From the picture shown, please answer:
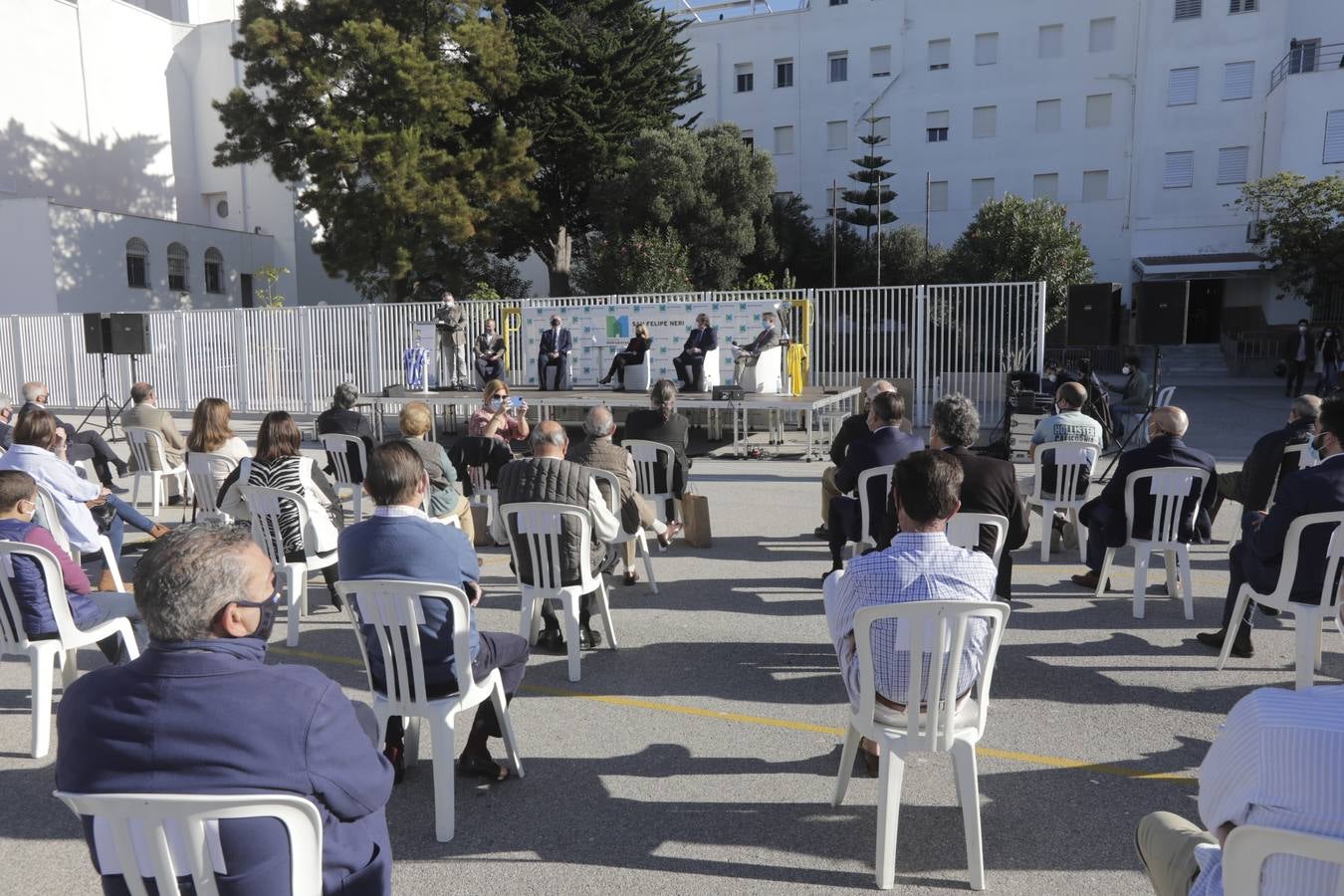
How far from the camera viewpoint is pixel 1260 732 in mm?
1518

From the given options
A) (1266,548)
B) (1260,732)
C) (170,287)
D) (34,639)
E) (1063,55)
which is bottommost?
(34,639)

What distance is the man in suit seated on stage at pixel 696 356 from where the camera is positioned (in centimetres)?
1365

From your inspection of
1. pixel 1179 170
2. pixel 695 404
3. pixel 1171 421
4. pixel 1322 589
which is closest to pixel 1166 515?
pixel 1171 421

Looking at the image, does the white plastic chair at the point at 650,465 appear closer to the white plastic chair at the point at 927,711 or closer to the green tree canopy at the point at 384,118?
the white plastic chair at the point at 927,711

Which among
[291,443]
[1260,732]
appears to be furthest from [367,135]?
[1260,732]

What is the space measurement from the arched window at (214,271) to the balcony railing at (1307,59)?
33211 millimetres

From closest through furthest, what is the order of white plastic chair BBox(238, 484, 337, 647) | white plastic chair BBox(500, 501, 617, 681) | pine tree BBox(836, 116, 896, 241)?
white plastic chair BBox(500, 501, 617, 681), white plastic chair BBox(238, 484, 337, 647), pine tree BBox(836, 116, 896, 241)

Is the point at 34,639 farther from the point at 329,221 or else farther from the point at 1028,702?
the point at 329,221

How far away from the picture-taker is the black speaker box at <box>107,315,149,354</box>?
44.7 feet

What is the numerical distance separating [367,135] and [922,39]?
20734 mm

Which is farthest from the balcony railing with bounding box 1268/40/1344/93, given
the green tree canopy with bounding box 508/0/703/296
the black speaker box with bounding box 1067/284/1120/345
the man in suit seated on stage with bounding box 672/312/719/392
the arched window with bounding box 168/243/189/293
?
the arched window with bounding box 168/243/189/293

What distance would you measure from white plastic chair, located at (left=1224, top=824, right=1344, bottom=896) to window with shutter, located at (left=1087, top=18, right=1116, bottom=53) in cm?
3486

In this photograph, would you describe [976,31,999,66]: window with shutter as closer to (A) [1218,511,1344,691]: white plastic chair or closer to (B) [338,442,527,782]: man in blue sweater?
(A) [1218,511,1344,691]: white plastic chair

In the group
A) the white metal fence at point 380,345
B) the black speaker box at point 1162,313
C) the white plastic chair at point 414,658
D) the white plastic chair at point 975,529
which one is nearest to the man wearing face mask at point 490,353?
the white metal fence at point 380,345
